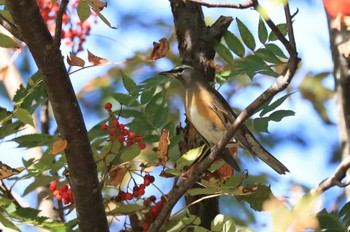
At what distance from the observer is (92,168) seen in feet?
7.97

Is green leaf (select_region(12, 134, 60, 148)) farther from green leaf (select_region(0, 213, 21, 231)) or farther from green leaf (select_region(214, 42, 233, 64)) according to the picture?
green leaf (select_region(214, 42, 233, 64))

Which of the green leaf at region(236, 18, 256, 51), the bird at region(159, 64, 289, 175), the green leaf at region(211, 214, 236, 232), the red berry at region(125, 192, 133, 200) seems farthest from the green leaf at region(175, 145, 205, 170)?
the bird at region(159, 64, 289, 175)

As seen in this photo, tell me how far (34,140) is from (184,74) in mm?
1090

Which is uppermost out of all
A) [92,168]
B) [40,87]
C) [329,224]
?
[40,87]

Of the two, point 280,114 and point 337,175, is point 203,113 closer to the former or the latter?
point 280,114

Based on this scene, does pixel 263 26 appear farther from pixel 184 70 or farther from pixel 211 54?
pixel 184 70

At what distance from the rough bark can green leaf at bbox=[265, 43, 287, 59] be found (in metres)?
0.92

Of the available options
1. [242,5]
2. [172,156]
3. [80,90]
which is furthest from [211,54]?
[80,90]

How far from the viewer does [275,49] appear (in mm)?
2951

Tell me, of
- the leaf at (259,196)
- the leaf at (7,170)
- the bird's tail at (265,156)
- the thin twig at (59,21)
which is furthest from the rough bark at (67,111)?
the bird's tail at (265,156)

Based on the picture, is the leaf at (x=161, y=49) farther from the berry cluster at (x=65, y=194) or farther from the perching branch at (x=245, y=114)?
the berry cluster at (x=65, y=194)

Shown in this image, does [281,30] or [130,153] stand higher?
[281,30]

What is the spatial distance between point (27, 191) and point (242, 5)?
1593mm

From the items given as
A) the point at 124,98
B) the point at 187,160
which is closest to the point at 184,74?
the point at 124,98
